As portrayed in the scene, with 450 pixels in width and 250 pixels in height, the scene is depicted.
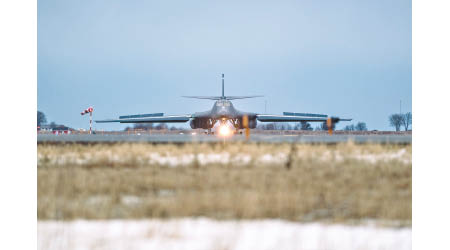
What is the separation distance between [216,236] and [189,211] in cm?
101

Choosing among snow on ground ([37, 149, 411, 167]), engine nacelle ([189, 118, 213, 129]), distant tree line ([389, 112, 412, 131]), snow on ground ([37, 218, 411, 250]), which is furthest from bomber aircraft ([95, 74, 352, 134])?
snow on ground ([37, 218, 411, 250])

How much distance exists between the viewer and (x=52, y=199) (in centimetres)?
771

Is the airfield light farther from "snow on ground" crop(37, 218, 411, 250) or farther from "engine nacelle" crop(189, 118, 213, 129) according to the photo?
"snow on ground" crop(37, 218, 411, 250)

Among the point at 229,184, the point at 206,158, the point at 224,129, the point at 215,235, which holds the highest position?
the point at 224,129

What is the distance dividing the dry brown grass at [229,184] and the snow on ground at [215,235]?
34 cm

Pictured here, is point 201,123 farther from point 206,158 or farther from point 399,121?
point 206,158

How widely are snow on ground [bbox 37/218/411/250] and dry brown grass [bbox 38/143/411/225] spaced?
34 centimetres

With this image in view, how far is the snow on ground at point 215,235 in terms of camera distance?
585 centimetres

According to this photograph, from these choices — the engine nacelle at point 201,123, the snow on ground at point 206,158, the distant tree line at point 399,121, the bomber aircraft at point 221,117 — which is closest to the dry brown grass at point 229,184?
the snow on ground at point 206,158

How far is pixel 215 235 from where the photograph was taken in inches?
237

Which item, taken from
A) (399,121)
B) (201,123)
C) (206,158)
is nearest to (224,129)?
(201,123)

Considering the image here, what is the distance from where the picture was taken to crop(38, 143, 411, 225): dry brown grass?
694 cm

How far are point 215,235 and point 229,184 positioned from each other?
2301 mm

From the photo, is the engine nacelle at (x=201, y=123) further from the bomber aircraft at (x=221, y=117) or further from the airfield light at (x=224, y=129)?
the airfield light at (x=224, y=129)
